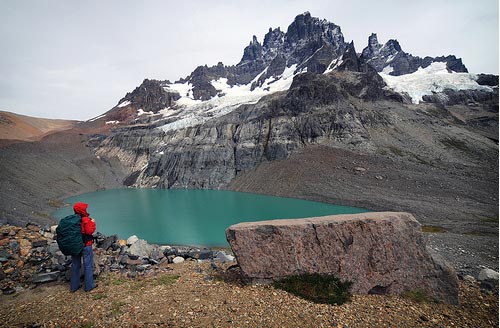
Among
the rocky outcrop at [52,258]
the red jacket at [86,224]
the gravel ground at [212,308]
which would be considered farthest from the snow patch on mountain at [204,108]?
the gravel ground at [212,308]

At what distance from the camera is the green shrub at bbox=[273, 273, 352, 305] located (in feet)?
25.3

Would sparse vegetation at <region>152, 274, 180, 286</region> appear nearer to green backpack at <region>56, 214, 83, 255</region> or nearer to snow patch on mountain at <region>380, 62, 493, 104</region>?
green backpack at <region>56, 214, 83, 255</region>

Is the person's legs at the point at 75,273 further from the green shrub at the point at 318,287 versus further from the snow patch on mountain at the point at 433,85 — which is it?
the snow patch on mountain at the point at 433,85

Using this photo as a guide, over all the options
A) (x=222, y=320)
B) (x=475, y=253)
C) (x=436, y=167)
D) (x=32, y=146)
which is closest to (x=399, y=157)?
(x=436, y=167)

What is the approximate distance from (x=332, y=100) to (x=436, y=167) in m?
37.5

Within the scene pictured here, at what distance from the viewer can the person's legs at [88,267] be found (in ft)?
28.2

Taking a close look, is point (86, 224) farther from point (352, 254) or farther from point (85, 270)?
point (352, 254)

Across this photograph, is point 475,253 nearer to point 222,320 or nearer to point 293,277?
point 293,277

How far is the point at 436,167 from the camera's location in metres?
60.1

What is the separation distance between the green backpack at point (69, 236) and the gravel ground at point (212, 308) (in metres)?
1.36

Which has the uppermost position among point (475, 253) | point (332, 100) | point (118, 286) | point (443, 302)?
point (332, 100)

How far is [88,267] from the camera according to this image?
8711 millimetres

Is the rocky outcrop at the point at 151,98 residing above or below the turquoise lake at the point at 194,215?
above

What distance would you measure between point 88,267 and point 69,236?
1173mm
